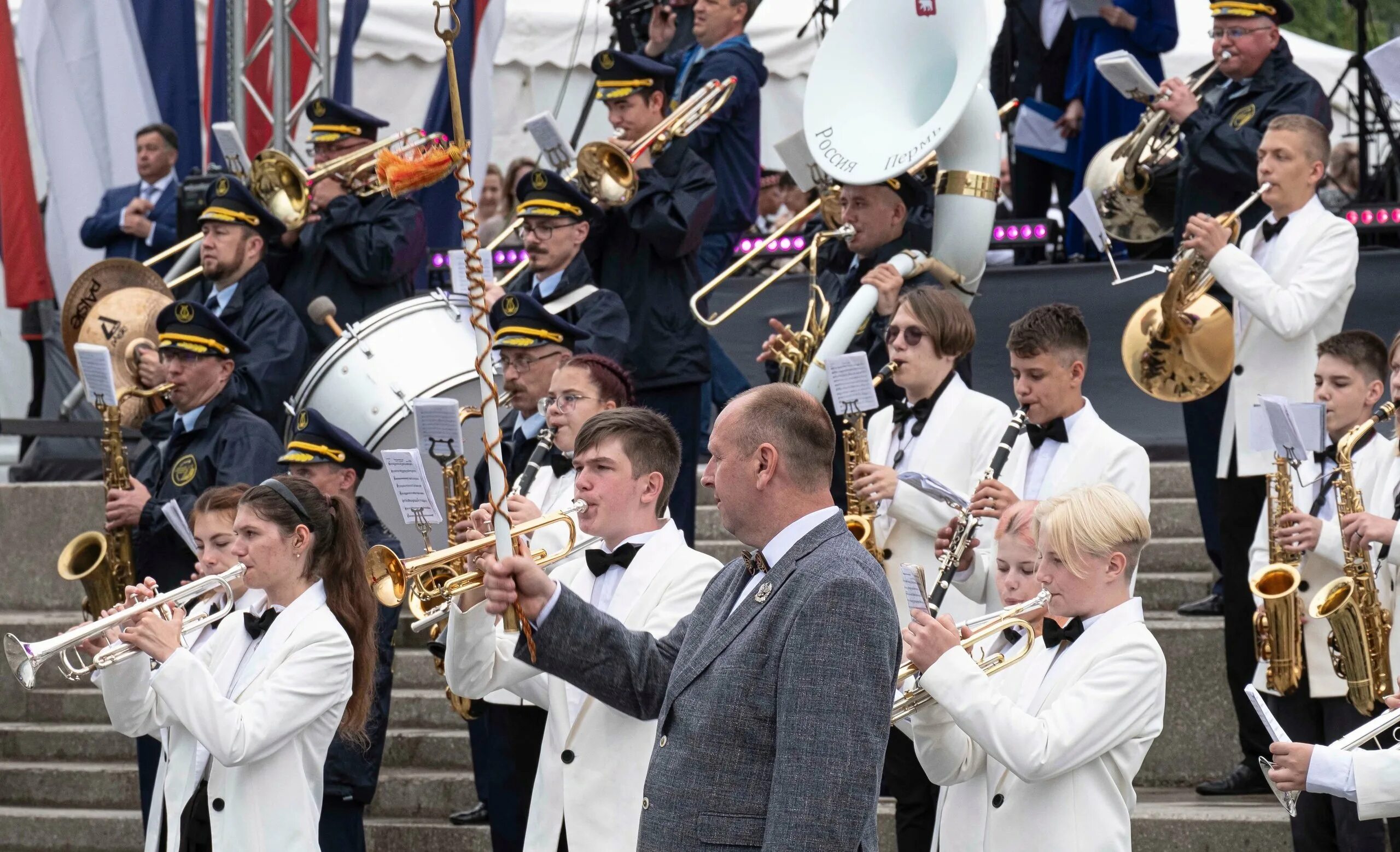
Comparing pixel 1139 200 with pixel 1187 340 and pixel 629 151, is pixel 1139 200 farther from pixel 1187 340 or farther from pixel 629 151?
pixel 629 151

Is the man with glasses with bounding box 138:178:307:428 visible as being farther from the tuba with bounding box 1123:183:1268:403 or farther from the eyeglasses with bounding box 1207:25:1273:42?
the eyeglasses with bounding box 1207:25:1273:42

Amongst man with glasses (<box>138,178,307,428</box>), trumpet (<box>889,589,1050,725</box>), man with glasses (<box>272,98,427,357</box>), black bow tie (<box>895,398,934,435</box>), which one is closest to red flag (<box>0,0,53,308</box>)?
man with glasses (<box>272,98,427,357</box>)

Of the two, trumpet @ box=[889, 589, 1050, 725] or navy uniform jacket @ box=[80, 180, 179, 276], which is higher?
trumpet @ box=[889, 589, 1050, 725]

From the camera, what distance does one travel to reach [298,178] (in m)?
9.28

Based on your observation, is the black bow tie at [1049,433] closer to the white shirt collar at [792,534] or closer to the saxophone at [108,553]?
the white shirt collar at [792,534]

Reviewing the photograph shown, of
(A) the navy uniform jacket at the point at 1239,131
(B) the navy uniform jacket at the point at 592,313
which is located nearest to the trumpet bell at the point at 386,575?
(B) the navy uniform jacket at the point at 592,313

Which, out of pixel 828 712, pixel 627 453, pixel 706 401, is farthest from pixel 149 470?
pixel 828 712

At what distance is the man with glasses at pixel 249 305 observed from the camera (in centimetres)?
823

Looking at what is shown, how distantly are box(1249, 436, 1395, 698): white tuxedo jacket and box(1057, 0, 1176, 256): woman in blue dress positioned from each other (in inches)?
176

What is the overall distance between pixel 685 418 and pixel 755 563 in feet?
14.0

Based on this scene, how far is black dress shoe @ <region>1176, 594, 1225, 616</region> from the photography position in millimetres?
7879

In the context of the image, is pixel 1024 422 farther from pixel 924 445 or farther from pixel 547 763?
pixel 547 763

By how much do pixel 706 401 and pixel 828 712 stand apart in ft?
19.2

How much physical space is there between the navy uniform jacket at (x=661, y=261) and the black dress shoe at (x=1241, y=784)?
2734mm
